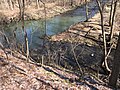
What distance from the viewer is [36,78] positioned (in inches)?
468

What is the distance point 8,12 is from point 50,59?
24606mm

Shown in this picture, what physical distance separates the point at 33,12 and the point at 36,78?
98.8ft

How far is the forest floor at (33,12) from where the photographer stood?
36062mm

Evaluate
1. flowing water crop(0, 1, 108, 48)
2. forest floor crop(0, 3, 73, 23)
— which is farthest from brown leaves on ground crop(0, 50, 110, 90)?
forest floor crop(0, 3, 73, 23)

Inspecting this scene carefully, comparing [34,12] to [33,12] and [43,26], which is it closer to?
[33,12]

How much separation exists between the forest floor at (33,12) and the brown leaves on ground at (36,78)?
2057cm

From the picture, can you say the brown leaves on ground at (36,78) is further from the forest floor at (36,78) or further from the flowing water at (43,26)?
the flowing water at (43,26)

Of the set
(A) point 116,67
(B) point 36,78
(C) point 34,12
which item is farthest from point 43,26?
(A) point 116,67

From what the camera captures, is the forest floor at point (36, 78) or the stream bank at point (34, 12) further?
the stream bank at point (34, 12)

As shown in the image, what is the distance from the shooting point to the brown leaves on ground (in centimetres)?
1123

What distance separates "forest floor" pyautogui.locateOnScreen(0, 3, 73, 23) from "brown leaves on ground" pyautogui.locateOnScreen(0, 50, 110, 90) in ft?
67.5

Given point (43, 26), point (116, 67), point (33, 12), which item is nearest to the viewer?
point (116, 67)

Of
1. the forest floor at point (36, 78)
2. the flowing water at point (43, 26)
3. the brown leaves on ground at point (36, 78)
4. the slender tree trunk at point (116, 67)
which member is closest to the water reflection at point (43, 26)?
the flowing water at point (43, 26)

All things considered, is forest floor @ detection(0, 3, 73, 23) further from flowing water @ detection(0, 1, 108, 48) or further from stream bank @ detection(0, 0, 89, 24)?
flowing water @ detection(0, 1, 108, 48)
